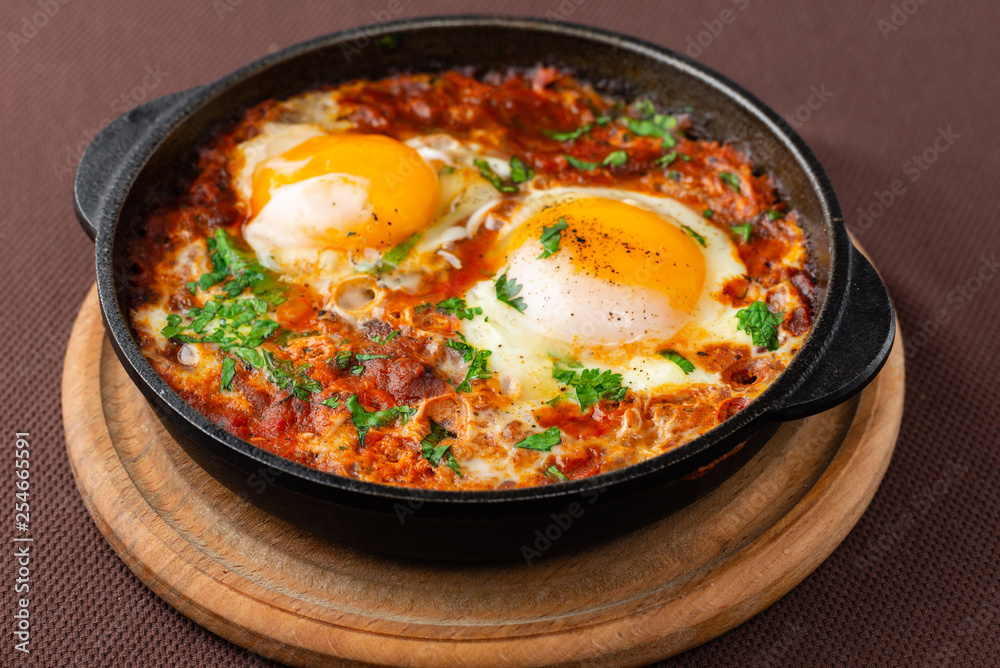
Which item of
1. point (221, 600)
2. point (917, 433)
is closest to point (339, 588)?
point (221, 600)

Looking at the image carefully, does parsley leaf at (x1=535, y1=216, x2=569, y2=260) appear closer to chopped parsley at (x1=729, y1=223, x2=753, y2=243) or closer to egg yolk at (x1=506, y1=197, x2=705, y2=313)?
egg yolk at (x1=506, y1=197, x2=705, y2=313)

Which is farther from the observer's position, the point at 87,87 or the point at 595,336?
the point at 87,87

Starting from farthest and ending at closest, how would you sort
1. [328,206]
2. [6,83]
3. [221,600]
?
[6,83], [328,206], [221,600]

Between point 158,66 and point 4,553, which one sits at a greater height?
point 158,66

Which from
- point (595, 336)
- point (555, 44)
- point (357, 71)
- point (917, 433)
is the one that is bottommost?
point (917, 433)

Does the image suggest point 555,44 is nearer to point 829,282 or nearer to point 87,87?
point 829,282

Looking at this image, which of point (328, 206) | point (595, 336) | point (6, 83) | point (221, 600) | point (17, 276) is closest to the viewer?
point (221, 600)

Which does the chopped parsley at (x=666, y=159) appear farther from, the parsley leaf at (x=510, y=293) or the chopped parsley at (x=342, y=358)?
the chopped parsley at (x=342, y=358)

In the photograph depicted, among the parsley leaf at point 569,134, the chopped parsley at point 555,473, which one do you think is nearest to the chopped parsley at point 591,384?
the chopped parsley at point 555,473
